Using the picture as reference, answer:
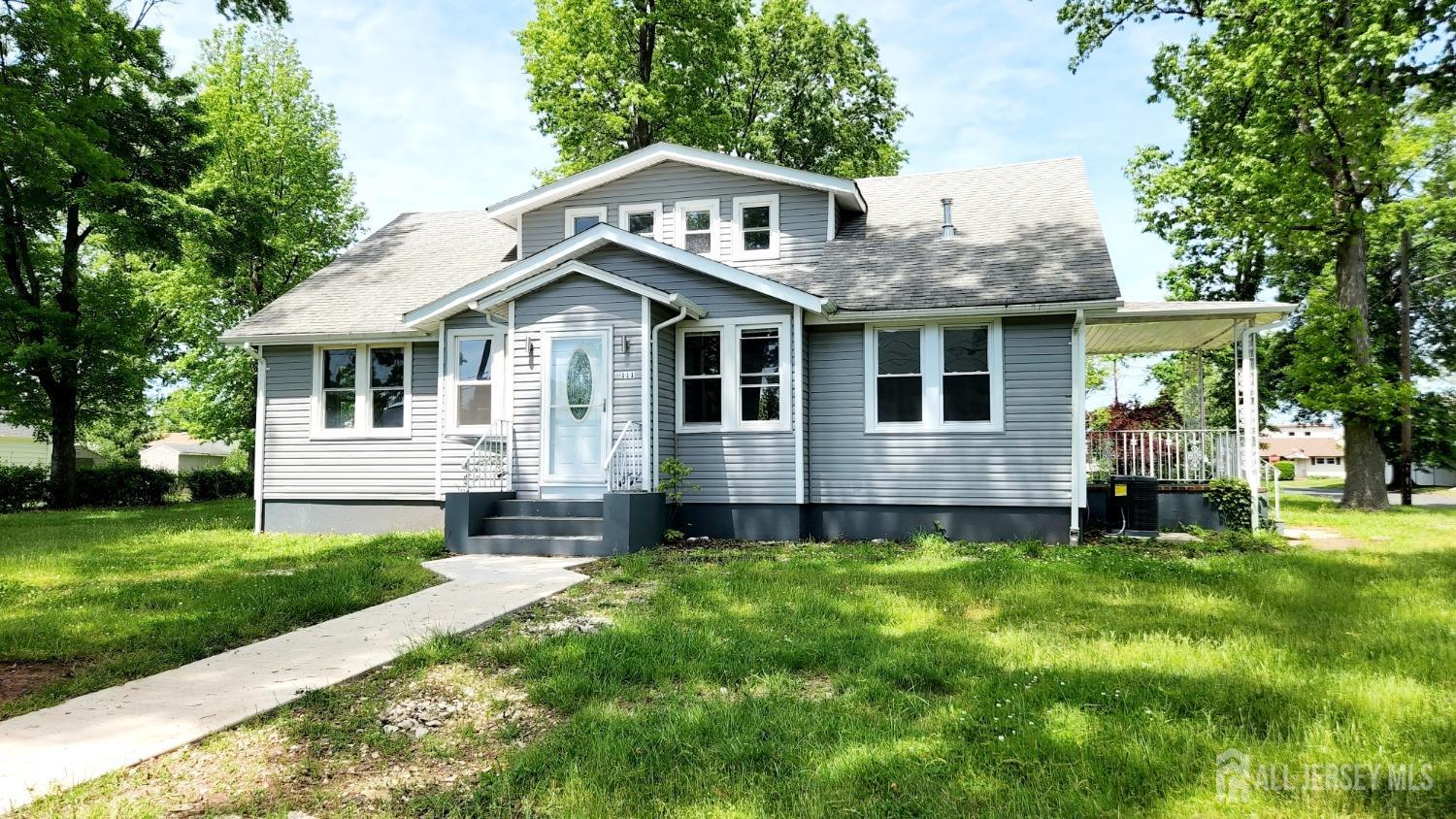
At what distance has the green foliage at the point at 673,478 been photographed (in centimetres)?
1076

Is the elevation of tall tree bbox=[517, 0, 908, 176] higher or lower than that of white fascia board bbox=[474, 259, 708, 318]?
higher

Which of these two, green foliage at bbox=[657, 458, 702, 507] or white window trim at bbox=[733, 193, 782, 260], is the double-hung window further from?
white window trim at bbox=[733, 193, 782, 260]

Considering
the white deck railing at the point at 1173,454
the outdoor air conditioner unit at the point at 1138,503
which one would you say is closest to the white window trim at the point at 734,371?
the outdoor air conditioner unit at the point at 1138,503

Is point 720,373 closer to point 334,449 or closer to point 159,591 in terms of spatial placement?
point 334,449

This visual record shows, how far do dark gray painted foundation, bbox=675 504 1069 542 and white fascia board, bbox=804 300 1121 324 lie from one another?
2.69 m

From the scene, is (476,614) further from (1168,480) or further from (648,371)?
(1168,480)

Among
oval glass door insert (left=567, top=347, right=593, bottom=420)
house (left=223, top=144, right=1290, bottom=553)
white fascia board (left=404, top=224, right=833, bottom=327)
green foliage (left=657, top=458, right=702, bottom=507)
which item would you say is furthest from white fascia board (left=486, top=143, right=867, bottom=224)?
green foliage (left=657, top=458, right=702, bottom=507)

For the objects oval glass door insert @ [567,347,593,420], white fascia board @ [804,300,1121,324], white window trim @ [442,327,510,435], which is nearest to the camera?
white fascia board @ [804,300,1121,324]

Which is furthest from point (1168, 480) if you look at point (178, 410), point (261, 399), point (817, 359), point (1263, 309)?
point (178, 410)

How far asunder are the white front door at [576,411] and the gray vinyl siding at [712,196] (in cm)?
321

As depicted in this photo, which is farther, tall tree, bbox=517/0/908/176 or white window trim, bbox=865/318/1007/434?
tall tree, bbox=517/0/908/176

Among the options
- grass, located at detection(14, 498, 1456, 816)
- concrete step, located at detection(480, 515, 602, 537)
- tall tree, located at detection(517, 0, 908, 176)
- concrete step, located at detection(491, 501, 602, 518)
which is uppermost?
tall tree, located at detection(517, 0, 908, 176)

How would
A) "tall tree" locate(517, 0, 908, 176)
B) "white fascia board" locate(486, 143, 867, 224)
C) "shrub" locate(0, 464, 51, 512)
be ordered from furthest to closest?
"tall tree" locate(517, 0, 908, 176) → "shrub" locate(0, 464, 51, 512) → "white fascia board" locate(486, 143, 867, 224)

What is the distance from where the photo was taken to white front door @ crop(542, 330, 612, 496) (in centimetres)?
1078
